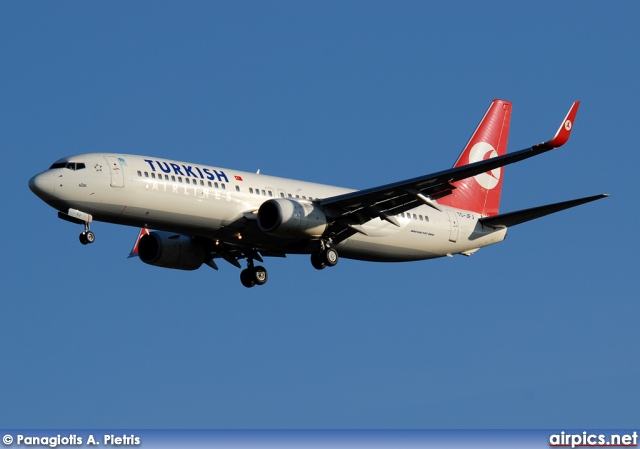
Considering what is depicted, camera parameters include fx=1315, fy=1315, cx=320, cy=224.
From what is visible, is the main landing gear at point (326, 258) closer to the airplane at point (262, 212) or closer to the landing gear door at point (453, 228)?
the airplane at point (262, 212)

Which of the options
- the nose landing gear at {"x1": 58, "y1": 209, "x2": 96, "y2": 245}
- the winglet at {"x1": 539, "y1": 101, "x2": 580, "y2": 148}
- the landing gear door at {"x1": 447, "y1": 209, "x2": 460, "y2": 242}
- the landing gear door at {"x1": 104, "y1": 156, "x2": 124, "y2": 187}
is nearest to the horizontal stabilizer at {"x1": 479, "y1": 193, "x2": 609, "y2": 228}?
the landing gear door at {"x1": 447, "y1": 209, "x2": 460, "y2": 242}

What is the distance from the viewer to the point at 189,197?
53438mm

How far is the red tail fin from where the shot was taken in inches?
2544

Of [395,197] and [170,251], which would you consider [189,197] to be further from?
[395,197]

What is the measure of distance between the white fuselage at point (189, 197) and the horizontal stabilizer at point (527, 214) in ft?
14.7

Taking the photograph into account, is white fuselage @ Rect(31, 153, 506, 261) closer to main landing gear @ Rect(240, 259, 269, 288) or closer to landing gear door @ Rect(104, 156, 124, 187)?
landing gear door @ Rect(104, 156, 124, 187)

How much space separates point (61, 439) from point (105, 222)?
14.2 meters

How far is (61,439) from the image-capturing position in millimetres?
40938

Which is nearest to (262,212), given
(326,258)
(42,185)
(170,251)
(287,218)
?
(287,218)

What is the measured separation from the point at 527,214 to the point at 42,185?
2157 cm

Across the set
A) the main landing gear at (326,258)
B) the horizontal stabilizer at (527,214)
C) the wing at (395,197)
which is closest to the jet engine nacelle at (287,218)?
the wing at (395,197)

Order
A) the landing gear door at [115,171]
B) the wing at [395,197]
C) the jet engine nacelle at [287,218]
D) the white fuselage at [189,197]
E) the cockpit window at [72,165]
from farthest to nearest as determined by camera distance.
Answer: the jet engine nacelle at [287,218], the cockpit window at [72,165], the landing gear door at [115,171], the white fuselage at [189,197], the wing at [395,197]

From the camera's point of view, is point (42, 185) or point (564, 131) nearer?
point (564, 131)

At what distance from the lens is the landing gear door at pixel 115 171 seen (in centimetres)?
5247
